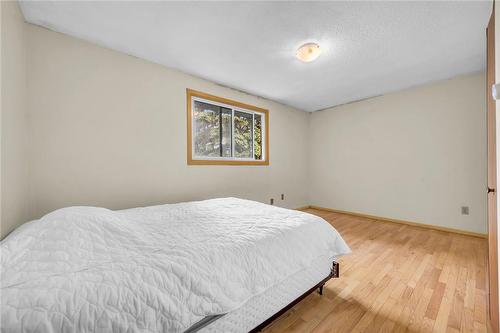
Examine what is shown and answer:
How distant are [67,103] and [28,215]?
1.08 metres

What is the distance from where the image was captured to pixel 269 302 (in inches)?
46.4

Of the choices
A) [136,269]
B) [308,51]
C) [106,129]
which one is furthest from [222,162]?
[136,269]

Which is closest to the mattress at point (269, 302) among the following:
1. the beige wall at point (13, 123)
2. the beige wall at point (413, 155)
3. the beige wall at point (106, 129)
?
the beige wall at point (13, 123)

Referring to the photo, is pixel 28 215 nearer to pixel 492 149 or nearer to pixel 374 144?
pixel 492 149

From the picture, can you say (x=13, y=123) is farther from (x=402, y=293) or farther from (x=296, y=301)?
(x=402, y=293)

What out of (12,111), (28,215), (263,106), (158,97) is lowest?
(28,215)

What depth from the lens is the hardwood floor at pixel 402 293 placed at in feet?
4.17

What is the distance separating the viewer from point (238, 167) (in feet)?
11.0

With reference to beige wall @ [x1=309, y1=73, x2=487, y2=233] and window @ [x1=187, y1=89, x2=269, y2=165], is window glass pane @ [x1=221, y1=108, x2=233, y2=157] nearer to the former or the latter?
window @ [x1=187, y1=89, x2=269, y2=165]

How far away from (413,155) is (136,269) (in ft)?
13.3

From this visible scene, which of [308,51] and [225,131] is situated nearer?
[308,51]

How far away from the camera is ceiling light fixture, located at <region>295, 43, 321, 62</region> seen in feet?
6.66

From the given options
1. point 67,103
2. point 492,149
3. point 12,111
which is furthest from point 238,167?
point 492,149

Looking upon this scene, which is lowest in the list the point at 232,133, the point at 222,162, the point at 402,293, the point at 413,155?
the point at 402,293
